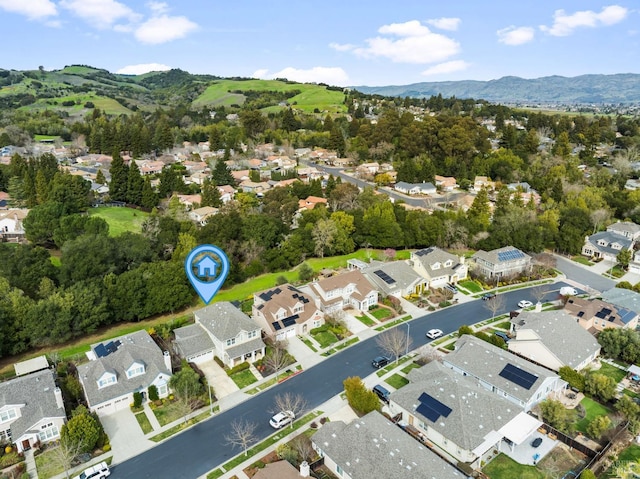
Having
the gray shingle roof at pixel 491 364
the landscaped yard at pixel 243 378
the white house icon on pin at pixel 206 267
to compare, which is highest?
the white house icon on pin at pixel 206 267

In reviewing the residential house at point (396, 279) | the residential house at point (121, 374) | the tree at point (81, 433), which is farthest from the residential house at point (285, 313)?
the tree at point (81, 433)

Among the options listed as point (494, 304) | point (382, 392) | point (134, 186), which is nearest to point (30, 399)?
point (382, 392)

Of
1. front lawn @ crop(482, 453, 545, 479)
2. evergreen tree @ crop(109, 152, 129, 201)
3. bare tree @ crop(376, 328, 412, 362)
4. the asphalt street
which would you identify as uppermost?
evergreen tree @ crop(109, 152, 129, 201)

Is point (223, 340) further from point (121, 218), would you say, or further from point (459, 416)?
point (121, 218)

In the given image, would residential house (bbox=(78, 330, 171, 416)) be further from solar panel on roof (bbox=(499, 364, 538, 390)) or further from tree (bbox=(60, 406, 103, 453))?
solar panel on roof (bbox=(499, 364, 538, 390))

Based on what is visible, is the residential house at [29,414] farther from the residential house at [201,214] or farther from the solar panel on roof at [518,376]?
the residential house at [201,214]

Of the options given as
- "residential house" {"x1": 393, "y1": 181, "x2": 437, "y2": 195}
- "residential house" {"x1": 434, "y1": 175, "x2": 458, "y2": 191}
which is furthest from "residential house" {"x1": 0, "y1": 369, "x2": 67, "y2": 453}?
"residential house" {"x1": 434, "y1": 175, "x2": 458, "y2": 191}
